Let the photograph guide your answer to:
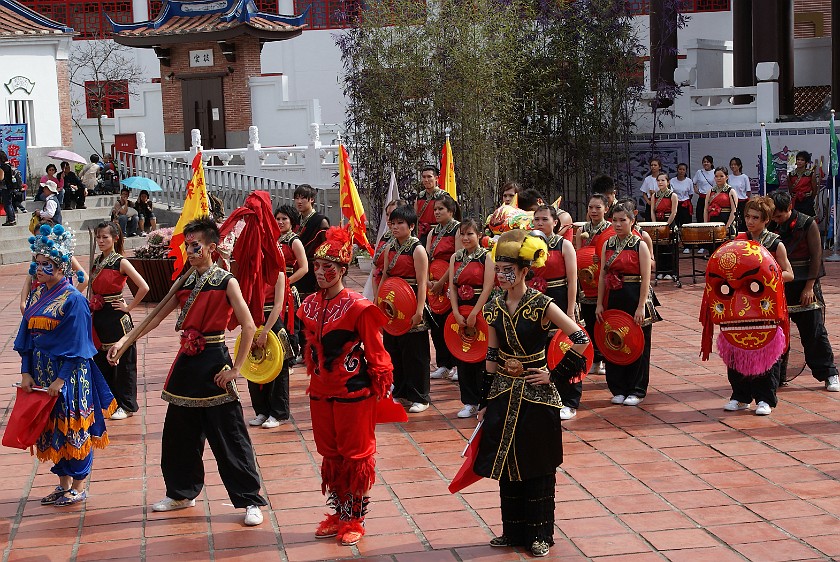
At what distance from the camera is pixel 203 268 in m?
6.04

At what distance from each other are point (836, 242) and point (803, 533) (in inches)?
484

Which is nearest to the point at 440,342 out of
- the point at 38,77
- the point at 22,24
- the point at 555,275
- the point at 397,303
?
the point at 397,303

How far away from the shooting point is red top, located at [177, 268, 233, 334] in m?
5.96

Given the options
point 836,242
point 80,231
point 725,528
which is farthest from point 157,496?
point 80,231

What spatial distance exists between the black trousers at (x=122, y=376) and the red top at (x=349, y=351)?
3.21 meters

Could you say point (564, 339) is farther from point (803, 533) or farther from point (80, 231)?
point (80, 231)

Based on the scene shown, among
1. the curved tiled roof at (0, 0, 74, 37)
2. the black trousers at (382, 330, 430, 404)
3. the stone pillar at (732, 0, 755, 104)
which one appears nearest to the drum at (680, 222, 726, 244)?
the black trousers at (382, 330, 430, 404)

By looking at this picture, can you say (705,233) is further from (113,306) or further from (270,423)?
(113,306)

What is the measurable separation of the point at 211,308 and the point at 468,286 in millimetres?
2692

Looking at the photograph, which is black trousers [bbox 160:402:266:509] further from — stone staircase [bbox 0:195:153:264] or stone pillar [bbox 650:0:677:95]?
stone pillar [bbox 650:0:677:95]

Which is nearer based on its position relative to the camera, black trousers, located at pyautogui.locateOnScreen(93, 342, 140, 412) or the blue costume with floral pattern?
the blue costume with floral pattern

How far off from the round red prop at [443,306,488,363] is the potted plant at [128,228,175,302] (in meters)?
7.40

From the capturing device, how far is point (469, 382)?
324 inches

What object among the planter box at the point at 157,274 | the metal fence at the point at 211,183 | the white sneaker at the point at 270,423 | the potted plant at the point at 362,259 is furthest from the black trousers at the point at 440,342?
the metal fence at the point at 211,183
